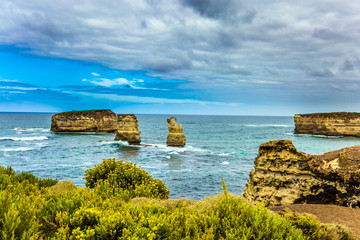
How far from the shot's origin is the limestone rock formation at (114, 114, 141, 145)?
66.1 m

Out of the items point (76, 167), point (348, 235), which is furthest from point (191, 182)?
point (348, 235)

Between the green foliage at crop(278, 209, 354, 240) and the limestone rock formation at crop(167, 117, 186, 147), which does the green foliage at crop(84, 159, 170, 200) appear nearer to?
the green foliage at crop(278, 209, 354, 240)

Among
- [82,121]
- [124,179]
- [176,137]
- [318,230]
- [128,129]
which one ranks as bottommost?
[176,137]

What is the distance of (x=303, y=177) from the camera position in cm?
1298

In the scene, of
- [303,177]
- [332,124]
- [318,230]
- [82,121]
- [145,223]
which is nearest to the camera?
[145,223]

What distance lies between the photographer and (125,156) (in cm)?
4900

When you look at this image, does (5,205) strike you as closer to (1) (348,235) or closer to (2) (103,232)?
(2) (103,232)

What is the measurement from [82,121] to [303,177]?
96.2 meters

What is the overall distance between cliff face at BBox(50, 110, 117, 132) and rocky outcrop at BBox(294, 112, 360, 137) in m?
79.3

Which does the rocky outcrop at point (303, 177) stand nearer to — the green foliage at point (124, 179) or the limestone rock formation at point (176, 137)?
the green foliage at point (124, 179)

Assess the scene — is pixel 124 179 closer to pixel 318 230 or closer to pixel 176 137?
pixel 318 230

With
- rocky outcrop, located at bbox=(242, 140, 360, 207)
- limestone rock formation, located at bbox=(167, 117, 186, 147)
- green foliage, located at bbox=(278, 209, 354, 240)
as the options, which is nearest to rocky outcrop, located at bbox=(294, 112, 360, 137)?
limestone rock formation, located at bbox=(167, 117, 186, 147)

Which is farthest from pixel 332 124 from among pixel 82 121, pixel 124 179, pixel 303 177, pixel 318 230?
pixel 318 230

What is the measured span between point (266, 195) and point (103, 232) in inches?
404
